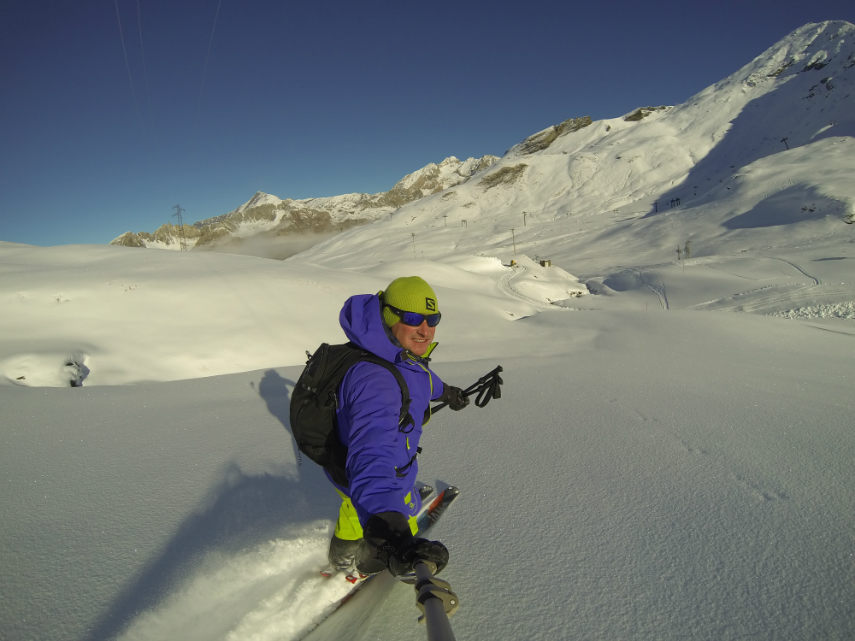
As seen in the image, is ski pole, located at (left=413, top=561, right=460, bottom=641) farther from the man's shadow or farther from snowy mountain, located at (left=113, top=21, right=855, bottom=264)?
snowy mountain, located at (left=113, top=21, right=855, bottom=264)

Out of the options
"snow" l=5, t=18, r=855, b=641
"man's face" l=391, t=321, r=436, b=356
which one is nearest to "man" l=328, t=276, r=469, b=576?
"man's face" l=391, t=321, r=436, b=356

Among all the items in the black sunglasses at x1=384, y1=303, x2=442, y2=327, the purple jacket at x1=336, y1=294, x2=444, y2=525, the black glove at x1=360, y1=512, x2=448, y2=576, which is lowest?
the black glove at x1=360, y1=512, x2=448, y2=576

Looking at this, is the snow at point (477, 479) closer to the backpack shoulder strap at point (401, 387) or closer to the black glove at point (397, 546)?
the black glove at point (397, 546)

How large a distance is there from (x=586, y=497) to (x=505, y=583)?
2.96ft

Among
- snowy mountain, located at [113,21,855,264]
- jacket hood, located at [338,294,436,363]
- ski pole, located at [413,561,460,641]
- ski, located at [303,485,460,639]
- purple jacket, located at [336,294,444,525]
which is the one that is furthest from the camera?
snowy mountain, located at [113,21,855,264]

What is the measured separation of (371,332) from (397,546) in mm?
857

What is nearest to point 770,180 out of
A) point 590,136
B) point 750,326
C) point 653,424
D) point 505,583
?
point 750,326

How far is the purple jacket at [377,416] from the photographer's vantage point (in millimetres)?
1513

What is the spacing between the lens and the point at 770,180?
39.3m

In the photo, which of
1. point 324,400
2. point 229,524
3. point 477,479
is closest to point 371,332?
point 324,400

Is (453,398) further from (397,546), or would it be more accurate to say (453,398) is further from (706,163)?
(706,163)

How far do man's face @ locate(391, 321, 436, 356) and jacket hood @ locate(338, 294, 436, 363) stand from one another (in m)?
0.04

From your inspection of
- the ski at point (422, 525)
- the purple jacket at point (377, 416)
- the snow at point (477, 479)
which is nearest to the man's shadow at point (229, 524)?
the snow at point (477, 479)

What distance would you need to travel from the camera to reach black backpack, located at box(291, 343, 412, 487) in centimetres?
178
